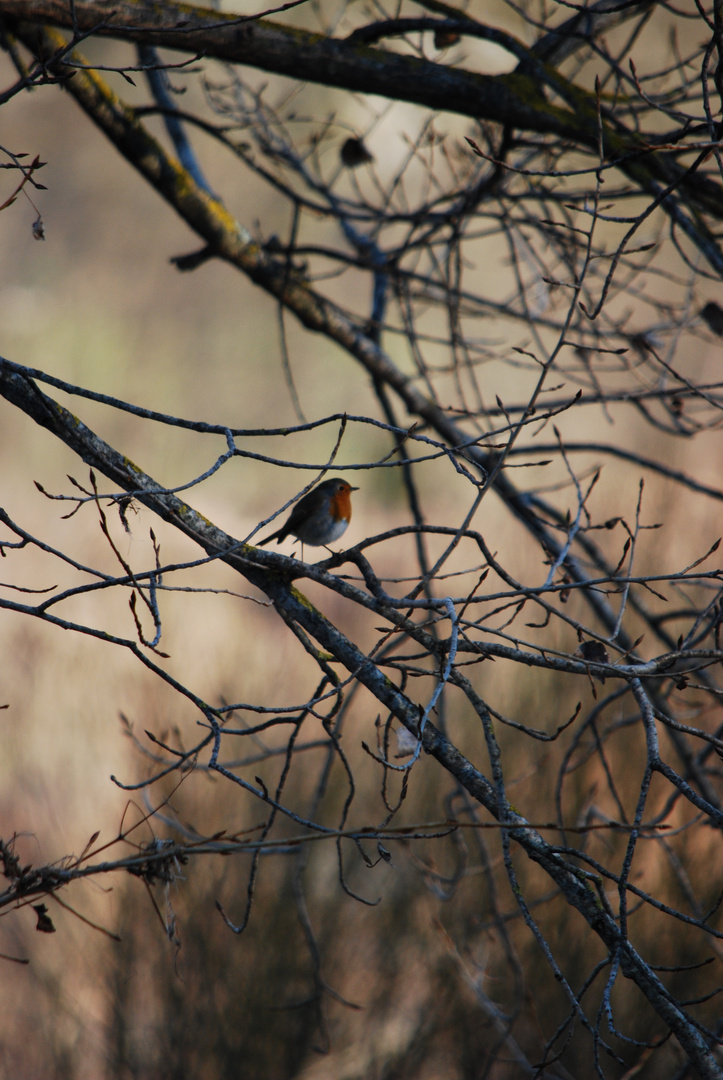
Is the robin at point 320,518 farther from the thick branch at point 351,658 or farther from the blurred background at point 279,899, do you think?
the thick branch at point 351,658

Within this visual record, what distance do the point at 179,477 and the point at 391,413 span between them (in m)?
10.2

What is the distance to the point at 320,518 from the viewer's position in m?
3.12

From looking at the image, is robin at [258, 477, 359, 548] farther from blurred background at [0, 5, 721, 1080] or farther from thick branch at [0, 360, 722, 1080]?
thick branch at [0, 360, 722, 1080]

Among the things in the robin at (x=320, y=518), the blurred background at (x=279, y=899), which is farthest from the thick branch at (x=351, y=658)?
the robin at (x=320, y=518)

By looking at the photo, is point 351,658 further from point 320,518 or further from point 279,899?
point 279,899

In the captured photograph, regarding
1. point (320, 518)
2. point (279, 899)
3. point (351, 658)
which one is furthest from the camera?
point (279, 899)

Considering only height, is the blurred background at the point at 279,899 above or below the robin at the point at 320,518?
below

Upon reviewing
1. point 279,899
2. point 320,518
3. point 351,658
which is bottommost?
point 351,658

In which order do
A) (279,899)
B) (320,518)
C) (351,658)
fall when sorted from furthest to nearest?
(279,899) → (320,518) → (351,658)

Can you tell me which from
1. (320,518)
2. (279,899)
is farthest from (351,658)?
(279,899)

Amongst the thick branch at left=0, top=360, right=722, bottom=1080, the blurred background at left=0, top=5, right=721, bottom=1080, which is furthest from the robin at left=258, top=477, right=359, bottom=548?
the thick branch at left=0, top=360, right=722, bottom=1080

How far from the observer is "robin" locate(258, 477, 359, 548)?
10.2 ft

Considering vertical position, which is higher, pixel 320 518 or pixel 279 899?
pixel 320 518

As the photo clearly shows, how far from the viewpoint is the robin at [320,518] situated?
3102 mm
